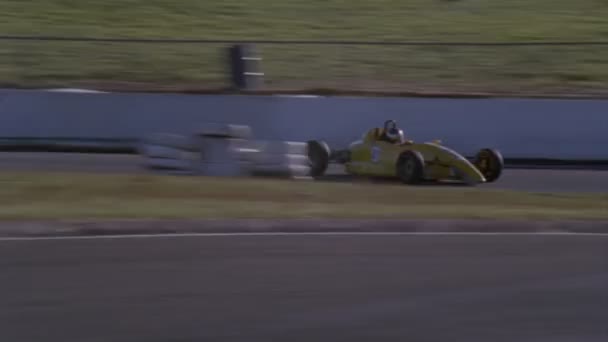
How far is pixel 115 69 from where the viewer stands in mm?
23859

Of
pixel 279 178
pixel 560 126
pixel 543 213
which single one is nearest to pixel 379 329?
pixel 543 213

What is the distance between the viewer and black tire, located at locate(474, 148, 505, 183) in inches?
694

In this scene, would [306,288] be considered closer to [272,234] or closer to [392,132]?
[272,234]

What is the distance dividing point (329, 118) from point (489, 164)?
14.0ft

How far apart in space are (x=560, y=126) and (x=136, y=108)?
23.8ft

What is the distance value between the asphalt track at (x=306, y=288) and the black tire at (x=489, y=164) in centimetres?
614

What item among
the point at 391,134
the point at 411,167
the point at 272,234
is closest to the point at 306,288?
the point at 272,234

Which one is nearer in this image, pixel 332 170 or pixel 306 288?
pixel 306 288

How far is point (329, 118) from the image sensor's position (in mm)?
21266

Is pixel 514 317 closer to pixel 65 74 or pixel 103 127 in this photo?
pixel 103 127

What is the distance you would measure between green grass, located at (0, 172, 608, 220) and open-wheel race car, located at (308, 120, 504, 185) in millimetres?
1039

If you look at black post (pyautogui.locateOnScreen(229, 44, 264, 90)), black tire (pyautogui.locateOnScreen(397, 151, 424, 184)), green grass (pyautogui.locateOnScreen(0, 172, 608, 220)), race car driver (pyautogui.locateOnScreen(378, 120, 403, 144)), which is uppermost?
black post (pyautogui.locateOnScreen(229, 44, 264, 90))

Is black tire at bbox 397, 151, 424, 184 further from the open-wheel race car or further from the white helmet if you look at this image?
the white helmet

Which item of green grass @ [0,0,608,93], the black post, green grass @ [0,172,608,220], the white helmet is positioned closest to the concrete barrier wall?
the black post
